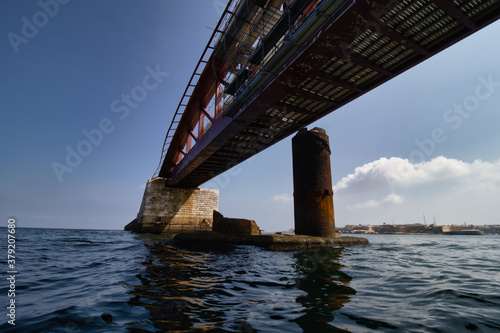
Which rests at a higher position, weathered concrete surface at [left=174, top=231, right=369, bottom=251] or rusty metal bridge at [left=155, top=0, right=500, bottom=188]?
rusty metal bridge at [left=155, top=0, right=500, bottom=188]

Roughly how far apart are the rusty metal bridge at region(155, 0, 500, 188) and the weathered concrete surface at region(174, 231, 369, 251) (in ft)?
20.1

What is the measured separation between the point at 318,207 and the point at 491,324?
22.6 feet

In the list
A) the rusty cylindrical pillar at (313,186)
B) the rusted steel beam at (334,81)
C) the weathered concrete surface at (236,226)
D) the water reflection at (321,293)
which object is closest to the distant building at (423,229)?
the rusty cylindrical pillar at (313,186)

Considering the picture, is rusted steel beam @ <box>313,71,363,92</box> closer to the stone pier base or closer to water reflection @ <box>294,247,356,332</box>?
water reflection @ <box>294,247,356,332</box>

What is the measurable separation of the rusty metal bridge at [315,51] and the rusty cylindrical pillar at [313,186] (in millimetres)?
2344

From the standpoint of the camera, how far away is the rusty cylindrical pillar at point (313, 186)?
910 centimetres

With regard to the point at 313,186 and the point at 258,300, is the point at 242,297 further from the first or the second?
the point at 313,186

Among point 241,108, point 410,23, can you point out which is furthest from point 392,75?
point 241,108

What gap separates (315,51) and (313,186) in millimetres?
5026

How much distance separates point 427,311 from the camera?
2648 mm

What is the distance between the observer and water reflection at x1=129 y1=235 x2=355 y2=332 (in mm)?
2311

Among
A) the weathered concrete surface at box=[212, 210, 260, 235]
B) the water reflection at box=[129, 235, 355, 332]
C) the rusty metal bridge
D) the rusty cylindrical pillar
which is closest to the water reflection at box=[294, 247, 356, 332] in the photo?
the water reflection at box=[129, 235, 355, 332]

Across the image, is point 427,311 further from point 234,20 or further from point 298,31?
point 234,20

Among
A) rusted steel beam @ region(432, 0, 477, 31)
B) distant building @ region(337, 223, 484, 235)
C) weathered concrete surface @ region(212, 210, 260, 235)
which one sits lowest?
distant building @ region(337, 223, 484, 235)
